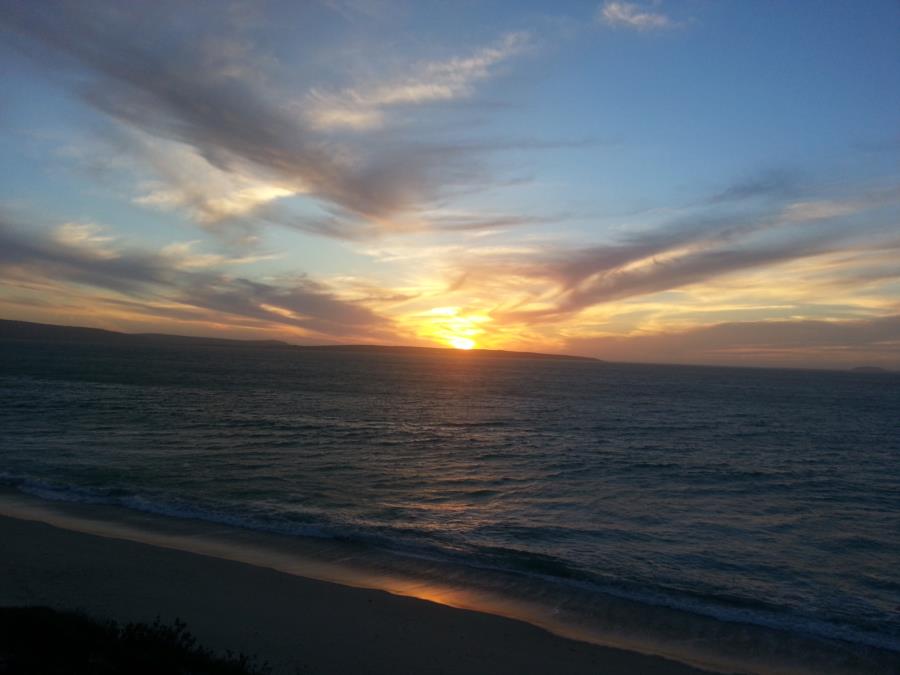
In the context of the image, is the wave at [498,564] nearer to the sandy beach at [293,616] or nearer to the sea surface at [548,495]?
the sea surface at [548,495]

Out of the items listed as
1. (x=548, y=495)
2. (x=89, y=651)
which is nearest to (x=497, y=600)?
(x=89, y=651)

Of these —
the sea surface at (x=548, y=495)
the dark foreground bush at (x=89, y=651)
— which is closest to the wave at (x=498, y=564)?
the sea surface at (x=548, y=495)

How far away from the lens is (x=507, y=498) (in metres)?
21.2

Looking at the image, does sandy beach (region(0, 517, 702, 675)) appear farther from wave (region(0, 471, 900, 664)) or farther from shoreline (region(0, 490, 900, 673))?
wave (region(0, 471, 900, 664))

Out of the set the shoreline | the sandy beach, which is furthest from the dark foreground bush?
the shoreline

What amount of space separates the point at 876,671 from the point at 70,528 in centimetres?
1906

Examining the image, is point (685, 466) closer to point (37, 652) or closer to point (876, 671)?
point (876, 671)

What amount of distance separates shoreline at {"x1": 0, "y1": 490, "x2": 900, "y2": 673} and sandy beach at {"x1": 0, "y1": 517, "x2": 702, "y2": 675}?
0.50 metres

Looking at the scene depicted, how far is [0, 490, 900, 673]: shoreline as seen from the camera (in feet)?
34.7

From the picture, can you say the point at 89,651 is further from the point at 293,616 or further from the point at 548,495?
the point at 548,495

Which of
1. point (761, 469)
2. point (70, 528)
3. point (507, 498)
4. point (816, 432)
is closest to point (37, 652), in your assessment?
point (70, 528)

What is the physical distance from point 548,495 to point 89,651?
17087mm

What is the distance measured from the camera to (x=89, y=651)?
6918 mm

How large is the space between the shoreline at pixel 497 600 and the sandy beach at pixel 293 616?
50cm
